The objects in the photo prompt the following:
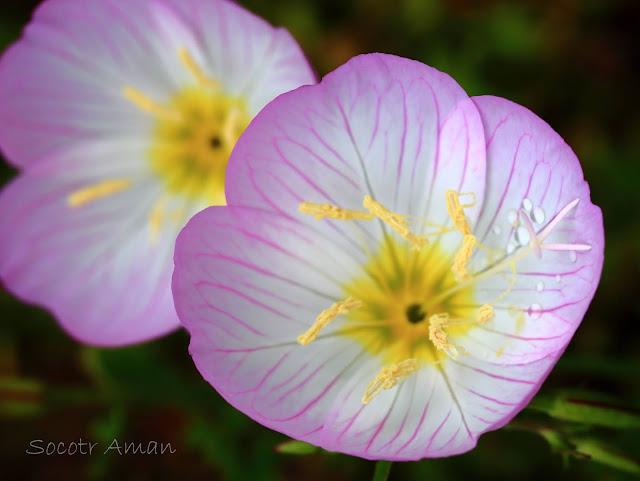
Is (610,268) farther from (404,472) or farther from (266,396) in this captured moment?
(266,396)

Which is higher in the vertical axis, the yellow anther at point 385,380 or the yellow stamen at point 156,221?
the yellow anther at point 385,380

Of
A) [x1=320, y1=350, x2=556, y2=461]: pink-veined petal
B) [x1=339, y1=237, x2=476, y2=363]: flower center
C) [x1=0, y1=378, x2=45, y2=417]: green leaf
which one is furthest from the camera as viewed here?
[x1=0, y1=378, x2=45, y2=417]: green leaf

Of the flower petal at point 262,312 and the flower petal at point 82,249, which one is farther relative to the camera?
the flower petal at point 82,249

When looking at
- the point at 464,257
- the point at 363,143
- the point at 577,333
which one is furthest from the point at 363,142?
the point at 577,333

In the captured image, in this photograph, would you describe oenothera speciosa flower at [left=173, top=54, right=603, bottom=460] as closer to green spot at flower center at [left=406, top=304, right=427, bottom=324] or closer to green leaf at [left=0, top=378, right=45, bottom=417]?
green spot at flower center at [left=406, top=304, right=427, bottom=324]

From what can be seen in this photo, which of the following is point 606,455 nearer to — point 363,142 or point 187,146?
point 363,142

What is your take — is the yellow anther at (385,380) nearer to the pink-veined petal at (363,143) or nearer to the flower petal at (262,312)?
the flower petal at (262,312)

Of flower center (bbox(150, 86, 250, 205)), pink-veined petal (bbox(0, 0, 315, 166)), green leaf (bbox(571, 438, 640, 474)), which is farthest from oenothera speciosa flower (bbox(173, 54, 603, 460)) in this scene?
flower center (bbox(150, 86, 250, 205))

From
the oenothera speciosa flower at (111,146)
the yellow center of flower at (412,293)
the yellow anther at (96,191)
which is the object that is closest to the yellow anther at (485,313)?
the yellow center of flower at (412,293)
